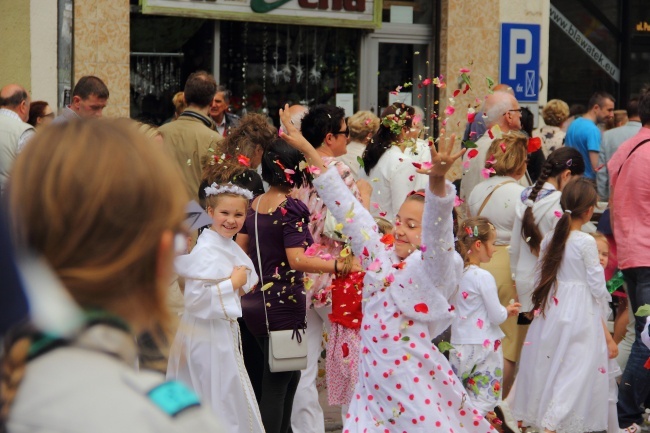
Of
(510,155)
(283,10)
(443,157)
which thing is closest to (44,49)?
(283,10)

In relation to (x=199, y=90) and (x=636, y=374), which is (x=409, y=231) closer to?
(x=636, y=374)

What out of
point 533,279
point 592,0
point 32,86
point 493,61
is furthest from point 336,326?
point 592,0

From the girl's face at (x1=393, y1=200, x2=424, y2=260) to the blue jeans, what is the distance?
9.23ft

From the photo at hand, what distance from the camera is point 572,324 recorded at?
22.7 feet

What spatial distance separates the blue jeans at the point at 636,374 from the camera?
7145mm

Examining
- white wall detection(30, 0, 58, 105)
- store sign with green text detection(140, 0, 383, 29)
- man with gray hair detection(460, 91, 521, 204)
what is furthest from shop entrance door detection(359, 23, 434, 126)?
man with gray hair detection(460, 91, 521, 204)

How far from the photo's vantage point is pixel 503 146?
736 centimetres

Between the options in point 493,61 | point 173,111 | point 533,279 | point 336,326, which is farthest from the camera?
point 493,61

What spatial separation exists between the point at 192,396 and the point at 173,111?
1014 cm

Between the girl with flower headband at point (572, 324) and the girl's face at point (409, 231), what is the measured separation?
222 centimetres

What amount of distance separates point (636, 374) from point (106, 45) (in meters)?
6.03

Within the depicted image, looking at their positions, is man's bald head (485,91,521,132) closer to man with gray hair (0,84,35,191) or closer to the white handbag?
the white handbag

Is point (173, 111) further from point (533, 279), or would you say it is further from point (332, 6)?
point (533, 279)

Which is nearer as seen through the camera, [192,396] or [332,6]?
[192,396]
